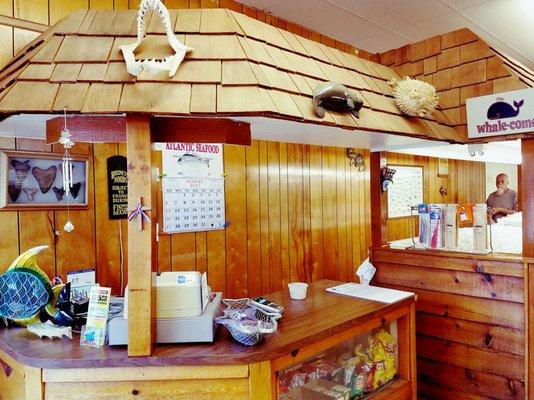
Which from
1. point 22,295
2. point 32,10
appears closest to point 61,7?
point 32,10

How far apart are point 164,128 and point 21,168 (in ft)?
4.09

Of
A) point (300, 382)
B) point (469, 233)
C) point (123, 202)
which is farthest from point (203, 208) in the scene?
point (469, 233)

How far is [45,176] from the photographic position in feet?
7.88

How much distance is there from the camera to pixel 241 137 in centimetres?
168

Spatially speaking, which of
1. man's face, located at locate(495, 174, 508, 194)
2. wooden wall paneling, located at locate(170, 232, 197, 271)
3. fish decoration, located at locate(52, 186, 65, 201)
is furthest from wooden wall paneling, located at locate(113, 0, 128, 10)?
man's face, located at locate(495, 174, 508, 194)

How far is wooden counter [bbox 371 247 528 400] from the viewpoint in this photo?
7.76 feet

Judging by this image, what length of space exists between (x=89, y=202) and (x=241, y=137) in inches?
55.7

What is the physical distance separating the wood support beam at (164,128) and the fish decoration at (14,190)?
0.82 metres

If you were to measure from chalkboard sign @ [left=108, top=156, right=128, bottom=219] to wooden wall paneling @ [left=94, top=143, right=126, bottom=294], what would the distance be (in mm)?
27

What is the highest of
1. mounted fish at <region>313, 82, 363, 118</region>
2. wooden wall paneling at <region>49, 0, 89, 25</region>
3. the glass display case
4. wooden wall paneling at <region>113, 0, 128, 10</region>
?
wooden wall paneling at <region>113, 0, 128, 10</region>

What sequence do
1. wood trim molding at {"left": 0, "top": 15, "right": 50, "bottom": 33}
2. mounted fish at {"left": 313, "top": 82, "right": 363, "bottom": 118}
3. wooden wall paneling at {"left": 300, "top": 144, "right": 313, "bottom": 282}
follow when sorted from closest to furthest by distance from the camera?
mounted fish at {"left": 313, "top": 82, "right": 363, "bottom": 118}
wood trim molding at {"left": 0, "top": 15, "right": 50, "bottom": 33}
wooden wall paneling at {"left": 300, "top": 144, "right": 313, "bottom": 282}

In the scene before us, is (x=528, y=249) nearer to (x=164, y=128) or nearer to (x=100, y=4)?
(x=164, y=128)

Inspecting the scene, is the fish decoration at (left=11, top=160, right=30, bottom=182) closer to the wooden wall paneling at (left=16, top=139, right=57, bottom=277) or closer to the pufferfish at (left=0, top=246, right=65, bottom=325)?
the wooden wall paneling at (left=16, top=139, right=57, bottom=277)

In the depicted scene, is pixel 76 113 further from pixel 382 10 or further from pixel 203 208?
pixel 382 10
